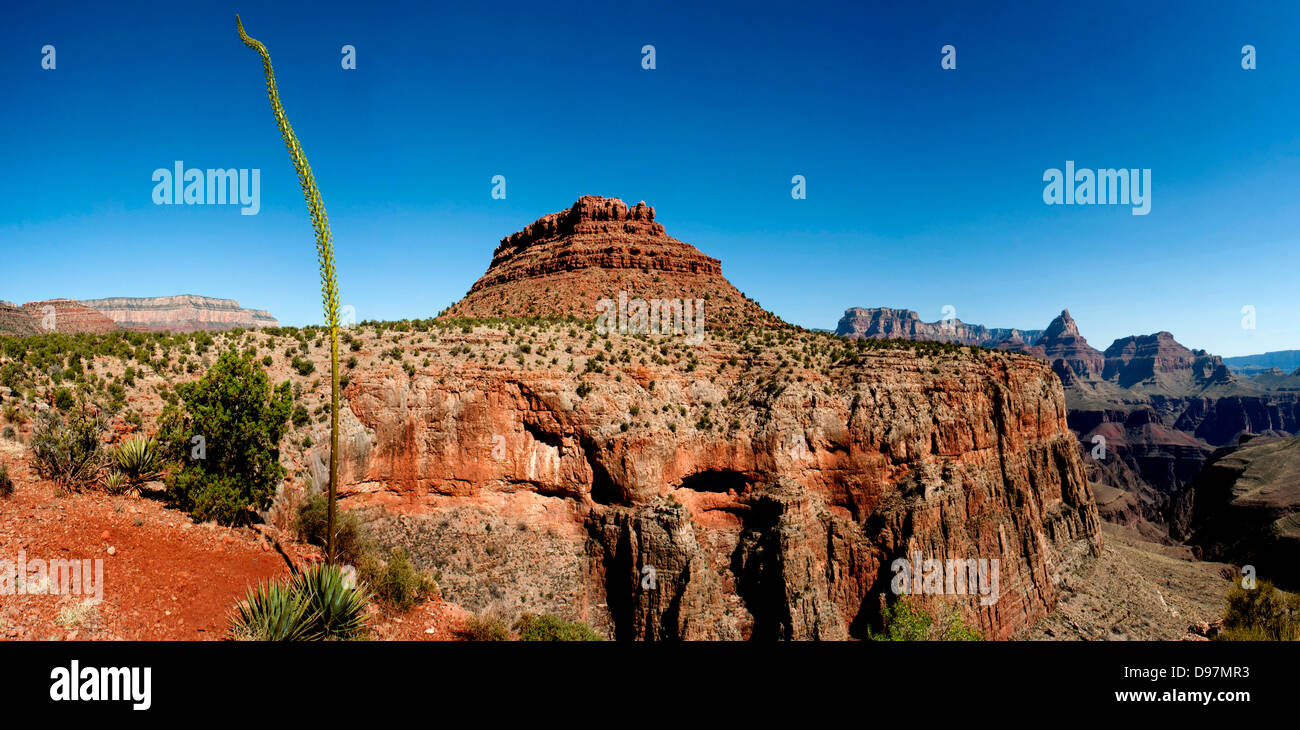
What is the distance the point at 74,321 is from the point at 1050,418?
418ft

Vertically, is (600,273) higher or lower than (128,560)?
higher

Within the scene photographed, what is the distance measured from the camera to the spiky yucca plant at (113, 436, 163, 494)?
43.2 feet

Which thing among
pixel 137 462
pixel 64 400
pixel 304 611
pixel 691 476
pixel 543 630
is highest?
pixel 64 400

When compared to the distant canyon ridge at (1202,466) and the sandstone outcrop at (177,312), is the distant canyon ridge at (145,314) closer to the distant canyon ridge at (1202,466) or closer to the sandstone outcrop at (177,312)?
the sandstone outcrop at (177,312)

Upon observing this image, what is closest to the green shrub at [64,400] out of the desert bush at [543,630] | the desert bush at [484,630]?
the desert bush at [484,630]

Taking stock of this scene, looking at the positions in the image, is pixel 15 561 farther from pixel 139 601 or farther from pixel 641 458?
pixel 641 458

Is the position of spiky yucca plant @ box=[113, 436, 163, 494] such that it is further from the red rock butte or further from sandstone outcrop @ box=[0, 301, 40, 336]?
sandstone outcrop @ box=[0, 301, 40, 336]

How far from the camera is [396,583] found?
13.2 metres

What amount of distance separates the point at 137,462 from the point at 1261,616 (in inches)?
1310

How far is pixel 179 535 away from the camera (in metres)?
11.7

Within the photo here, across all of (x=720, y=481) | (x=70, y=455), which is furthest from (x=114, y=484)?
(x=720, y=481)

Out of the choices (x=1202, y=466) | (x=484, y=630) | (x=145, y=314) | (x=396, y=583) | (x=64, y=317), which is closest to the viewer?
(x=484, y=630)

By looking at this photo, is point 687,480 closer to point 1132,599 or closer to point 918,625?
point 918,625

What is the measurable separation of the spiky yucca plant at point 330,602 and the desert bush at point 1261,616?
79.0ft
